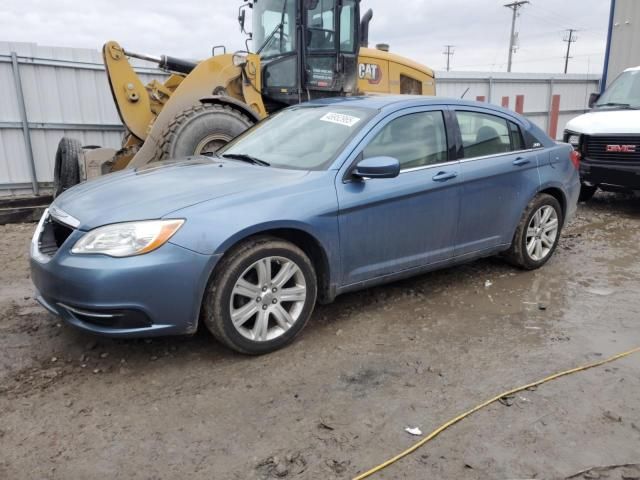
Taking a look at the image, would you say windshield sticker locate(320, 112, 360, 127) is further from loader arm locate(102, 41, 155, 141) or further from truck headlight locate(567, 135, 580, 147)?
truck headlight locate(567, 135, 580, 147)

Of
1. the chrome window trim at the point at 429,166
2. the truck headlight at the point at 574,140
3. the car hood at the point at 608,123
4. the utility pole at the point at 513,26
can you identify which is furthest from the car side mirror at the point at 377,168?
the utility pole at the point at 513,26

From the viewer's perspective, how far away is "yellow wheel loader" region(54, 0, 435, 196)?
673 centimetres

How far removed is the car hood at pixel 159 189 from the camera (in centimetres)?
304

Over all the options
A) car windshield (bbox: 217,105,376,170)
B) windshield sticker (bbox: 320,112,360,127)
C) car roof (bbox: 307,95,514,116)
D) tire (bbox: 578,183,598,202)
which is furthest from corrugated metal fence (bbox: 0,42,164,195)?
tire (bbox: 578,183,598,202)

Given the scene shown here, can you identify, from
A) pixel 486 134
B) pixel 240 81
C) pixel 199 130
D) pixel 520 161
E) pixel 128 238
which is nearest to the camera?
pixel 128 238

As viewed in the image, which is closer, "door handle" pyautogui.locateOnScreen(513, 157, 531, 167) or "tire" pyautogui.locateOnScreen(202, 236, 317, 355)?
"tire" pyautogui.locateOnScreen(202, 236, 317, 355)

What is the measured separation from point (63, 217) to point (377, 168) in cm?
200

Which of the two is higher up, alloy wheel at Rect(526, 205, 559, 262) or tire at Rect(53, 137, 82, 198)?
tire at Rect(53, 137, 82, 198)

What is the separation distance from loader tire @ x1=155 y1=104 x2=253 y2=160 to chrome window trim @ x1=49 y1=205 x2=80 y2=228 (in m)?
2.87

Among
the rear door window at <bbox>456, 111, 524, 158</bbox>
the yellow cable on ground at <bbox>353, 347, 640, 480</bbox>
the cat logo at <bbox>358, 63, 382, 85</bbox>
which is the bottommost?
the yellow cable on ground at <bbox>353, 347, 640, 480</bbox>

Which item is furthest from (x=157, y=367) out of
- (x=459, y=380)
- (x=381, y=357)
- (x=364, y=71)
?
(x=364, y=71)

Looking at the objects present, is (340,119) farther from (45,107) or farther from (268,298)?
(45,107)

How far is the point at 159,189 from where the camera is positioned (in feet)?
10.9

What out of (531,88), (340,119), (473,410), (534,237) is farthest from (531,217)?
(531,88)
